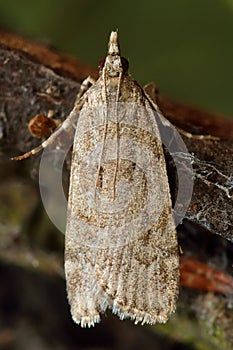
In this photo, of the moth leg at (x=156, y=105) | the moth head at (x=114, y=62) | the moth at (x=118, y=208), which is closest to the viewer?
the moth at (x=118, y=208)

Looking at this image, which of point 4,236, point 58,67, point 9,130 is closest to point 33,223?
point 4,236

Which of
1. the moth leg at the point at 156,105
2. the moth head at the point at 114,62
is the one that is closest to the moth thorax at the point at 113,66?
the moth head at the point at 114,62

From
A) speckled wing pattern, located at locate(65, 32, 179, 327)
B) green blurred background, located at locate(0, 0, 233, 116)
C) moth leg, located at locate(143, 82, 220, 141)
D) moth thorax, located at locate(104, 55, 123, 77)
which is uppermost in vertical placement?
green blurred background, located at locate(0, 0, 233, 116)

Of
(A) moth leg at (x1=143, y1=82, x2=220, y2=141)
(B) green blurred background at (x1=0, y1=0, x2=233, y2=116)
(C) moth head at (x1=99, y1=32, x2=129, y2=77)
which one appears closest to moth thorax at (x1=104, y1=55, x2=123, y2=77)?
(C) moth head at (x1=99, y1=32, x2=129, y2=77)

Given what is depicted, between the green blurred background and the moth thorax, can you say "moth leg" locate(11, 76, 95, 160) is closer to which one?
the moth thorax

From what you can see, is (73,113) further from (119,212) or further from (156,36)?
(156,36)

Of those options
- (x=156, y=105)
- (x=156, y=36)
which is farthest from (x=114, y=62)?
(x=156, y=36)

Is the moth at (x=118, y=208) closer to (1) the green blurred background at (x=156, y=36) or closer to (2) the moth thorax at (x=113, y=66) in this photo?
(2) the moth thorax at (x=113, y=66)
